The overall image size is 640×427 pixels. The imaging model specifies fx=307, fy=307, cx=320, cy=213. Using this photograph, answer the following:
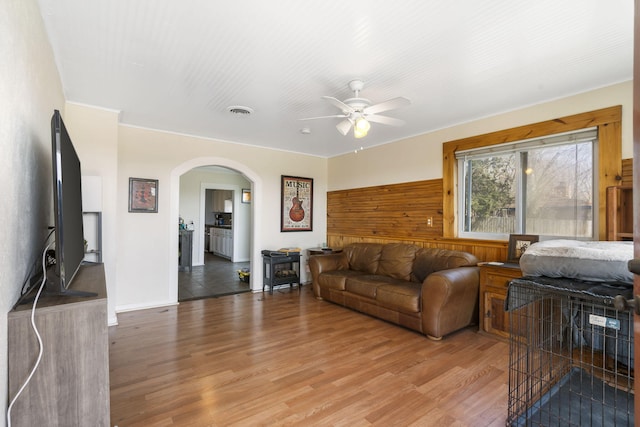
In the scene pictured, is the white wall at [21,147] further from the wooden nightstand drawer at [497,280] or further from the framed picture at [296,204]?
the framed picture at [296,204]

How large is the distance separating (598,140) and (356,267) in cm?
325

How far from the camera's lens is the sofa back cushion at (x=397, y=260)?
4199 mm

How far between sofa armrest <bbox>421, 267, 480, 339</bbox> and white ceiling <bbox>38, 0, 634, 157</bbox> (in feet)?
6.10

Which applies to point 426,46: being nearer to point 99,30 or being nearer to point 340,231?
point 99,30

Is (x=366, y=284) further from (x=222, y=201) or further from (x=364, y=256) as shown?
(x=222, y=201)

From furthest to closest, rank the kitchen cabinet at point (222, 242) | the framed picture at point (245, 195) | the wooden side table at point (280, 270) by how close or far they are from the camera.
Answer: the kitchen cabinet at point (222, 242), the framed picture at point (245, 195), the wooden side table at point (280, 270)

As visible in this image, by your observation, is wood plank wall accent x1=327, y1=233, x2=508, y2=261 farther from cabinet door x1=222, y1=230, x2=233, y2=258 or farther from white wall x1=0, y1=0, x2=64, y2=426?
cabinet door x1=222, y1=230, x2=233, y2=258

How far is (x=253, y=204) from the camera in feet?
17.5

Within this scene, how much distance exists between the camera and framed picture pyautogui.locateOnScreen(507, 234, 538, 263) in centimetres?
325

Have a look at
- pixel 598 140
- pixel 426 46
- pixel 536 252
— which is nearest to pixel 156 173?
pixel 426 46

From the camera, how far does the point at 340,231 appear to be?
591 centimetres

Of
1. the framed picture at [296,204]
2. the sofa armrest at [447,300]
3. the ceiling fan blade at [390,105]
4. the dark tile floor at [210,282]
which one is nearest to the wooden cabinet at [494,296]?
the sofa armrest at [447,300]

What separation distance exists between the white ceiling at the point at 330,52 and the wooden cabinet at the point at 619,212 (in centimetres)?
100

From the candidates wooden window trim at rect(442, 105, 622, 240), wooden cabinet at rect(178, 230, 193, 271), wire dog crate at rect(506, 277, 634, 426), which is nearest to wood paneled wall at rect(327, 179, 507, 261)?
wooden window trim at rect(442, 105, 622, 240)
